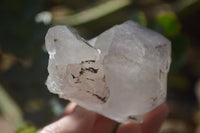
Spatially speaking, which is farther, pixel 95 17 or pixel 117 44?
pixel 95 17

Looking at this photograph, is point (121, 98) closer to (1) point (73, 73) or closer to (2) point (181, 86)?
(1) point (73, 73)

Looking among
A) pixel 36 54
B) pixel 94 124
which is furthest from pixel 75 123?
pixel 36 54

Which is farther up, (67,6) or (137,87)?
(137,87)

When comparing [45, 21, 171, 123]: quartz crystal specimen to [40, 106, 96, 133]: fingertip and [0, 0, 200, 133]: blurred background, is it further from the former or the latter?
[0, 0, 200, 133]: blurred background

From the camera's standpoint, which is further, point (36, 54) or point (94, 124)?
point (36, 54)

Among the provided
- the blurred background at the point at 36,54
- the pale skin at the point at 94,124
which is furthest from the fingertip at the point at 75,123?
the blurred background at the point at 36,54

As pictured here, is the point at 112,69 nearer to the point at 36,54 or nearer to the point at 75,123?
the point at 75,123

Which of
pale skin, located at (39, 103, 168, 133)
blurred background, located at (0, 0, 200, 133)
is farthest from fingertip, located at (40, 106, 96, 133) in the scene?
blurred background, located at (0, 0, 200, 133)

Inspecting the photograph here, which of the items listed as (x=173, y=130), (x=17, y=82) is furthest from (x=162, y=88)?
(x=173, y=130)
